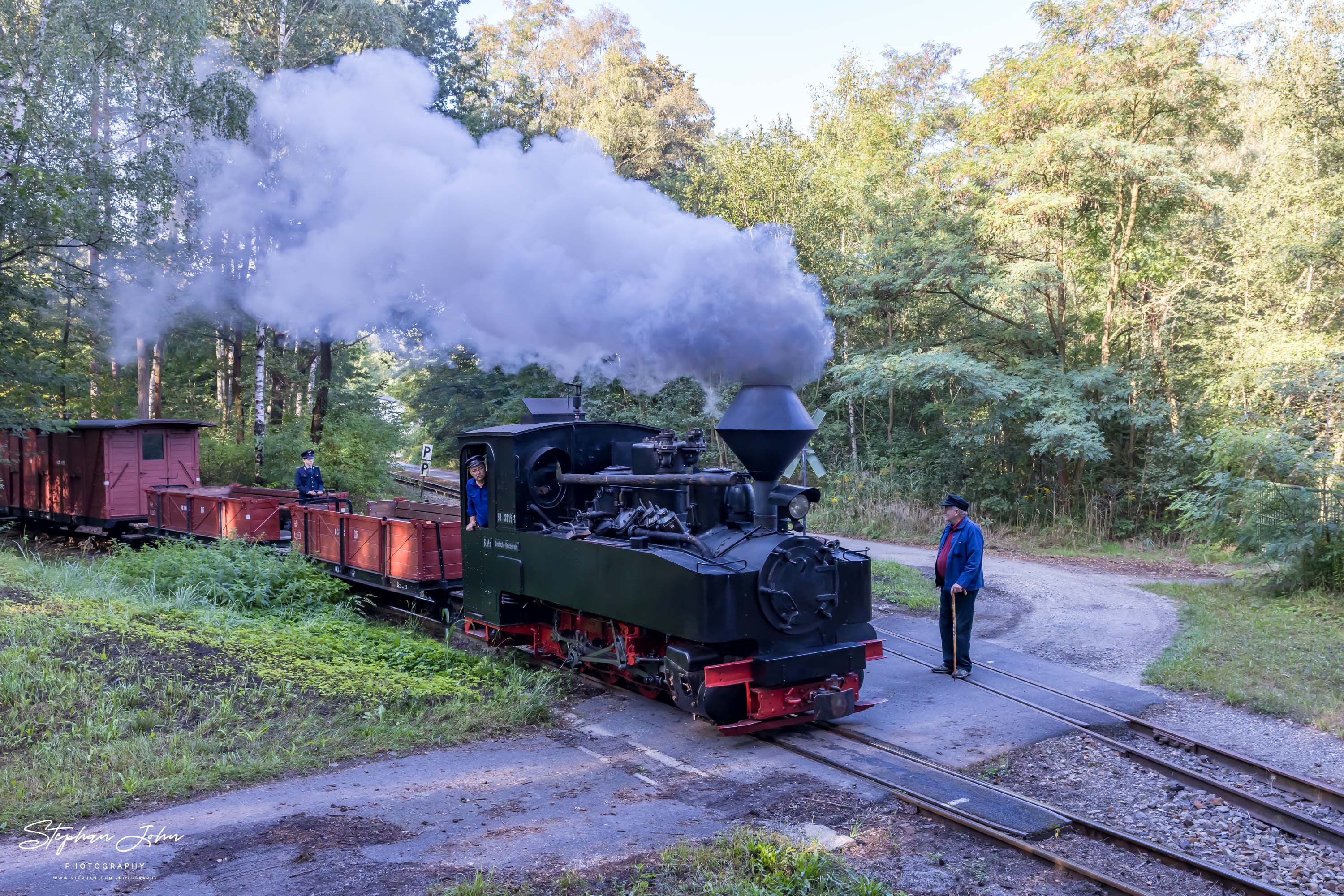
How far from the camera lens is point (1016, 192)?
59.0ft

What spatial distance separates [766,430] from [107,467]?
14.3 m

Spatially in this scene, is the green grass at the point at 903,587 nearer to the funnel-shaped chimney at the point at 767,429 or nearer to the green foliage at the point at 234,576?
the funnel-shaped chimney at the point at 767,429

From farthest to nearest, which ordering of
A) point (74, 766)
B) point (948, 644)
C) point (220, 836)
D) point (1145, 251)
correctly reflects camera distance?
point (1145, 251) → point (948, 644) → point (74, 766) → point (220, 836)

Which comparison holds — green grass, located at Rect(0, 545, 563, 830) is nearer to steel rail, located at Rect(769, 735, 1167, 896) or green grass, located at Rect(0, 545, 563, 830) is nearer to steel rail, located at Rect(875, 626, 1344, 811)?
steel rail, located at Rect(769, 735, 1167, 896)

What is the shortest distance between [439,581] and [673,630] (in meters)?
4.53

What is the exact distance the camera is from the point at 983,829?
4656 millimetres

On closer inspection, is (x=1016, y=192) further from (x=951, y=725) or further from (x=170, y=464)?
(x=170, y=464)

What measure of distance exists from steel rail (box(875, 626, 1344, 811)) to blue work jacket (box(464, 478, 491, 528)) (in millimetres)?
5441

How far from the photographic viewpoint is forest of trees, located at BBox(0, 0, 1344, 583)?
46.2ft

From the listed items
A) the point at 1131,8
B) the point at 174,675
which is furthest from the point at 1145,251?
the point at 174,675

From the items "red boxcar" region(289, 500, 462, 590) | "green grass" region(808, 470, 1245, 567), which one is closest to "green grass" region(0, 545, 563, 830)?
"red boxcar" region(289, 500, 462, 590)

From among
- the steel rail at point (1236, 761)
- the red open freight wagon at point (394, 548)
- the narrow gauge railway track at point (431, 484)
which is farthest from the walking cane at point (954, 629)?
the narrow gauge railway track at point (431, 484)

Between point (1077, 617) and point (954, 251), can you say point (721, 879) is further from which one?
point (954, 251)

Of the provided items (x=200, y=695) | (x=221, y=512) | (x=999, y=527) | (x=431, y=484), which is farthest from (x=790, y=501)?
(x=431, y=484)
